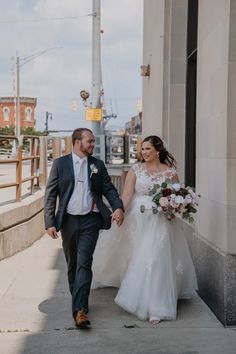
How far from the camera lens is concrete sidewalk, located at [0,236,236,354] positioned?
4953mm

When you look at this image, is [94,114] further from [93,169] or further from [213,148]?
[93,169]

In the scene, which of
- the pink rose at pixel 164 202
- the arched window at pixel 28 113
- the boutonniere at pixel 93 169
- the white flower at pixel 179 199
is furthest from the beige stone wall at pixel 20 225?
the arched window at pixel 28 113

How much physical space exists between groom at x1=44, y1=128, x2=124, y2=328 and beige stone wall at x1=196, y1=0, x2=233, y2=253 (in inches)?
37.7

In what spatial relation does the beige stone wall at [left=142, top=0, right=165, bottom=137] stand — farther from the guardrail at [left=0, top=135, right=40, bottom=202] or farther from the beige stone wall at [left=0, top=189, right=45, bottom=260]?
the beige stone wall at [left=0, top=189, right=45, bottom=260]

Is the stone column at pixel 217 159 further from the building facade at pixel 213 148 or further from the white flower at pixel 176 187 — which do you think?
the white flower at pixel 176 187

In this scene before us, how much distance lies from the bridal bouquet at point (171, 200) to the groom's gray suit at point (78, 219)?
1.21ft

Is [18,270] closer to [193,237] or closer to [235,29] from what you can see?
[193,237]

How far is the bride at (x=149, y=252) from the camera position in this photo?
18.8 ft

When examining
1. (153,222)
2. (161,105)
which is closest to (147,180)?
(153,222)

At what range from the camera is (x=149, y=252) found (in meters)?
5.83

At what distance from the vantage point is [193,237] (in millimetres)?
6852

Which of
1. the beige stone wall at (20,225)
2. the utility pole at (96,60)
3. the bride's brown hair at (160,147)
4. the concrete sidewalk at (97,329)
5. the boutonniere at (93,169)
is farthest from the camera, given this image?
the utility pole at (96,60)

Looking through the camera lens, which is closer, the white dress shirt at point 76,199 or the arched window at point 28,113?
the white dress shirt at point 76,199

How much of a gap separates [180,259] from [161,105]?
13.9 ft
